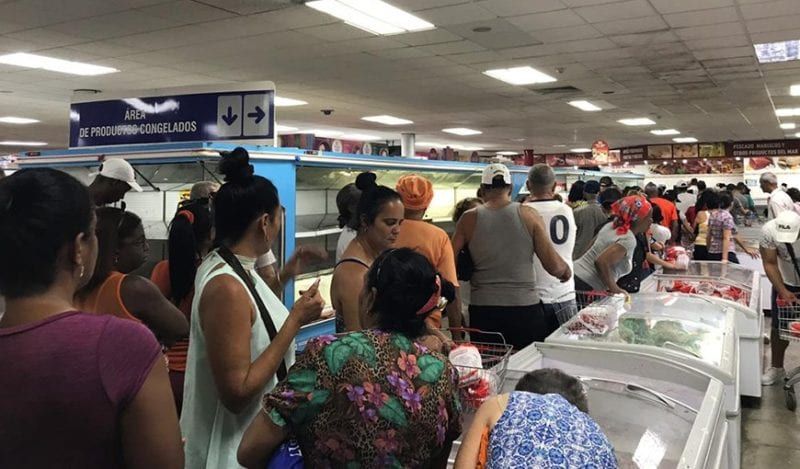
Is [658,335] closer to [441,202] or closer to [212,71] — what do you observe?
[441,202]

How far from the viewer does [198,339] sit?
184 cm

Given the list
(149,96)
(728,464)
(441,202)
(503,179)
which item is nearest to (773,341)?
(728,464)

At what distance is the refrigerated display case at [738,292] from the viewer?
179 inches

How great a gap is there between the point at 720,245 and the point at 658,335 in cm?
466

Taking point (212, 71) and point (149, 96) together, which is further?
point (212, 71)

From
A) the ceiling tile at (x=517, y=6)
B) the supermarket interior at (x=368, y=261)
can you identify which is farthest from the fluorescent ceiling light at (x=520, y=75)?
→ the ceiling tile at (x=517, y=6)

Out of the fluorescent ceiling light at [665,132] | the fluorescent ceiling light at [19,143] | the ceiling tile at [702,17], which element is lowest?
the fluorescent ceiling light at [19,143]

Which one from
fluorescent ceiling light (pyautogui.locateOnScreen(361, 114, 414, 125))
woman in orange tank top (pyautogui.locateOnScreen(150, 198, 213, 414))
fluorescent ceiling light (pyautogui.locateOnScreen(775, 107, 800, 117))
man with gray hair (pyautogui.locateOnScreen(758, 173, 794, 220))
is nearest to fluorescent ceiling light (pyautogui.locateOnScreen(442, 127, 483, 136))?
fluorescent ceiling light (pyautogui.locateOnScreen(361, 114, 414, 125))

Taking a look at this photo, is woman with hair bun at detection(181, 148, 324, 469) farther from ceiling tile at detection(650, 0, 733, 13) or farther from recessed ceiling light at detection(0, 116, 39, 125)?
recessed ceiling light at detection(0, 116, 39, 125)

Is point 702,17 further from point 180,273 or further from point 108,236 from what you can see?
point 108,236

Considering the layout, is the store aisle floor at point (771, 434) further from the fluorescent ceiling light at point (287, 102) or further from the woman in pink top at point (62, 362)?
the fluorescent ceiling light at point (287, 102)

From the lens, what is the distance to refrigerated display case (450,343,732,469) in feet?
6.92

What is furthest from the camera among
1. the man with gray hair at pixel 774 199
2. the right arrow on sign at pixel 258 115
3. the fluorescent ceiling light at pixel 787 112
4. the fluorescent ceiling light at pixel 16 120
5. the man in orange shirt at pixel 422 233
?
the fluorescent ceiling light at pixel 16 120

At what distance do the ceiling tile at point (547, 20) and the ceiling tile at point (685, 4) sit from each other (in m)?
0.79
